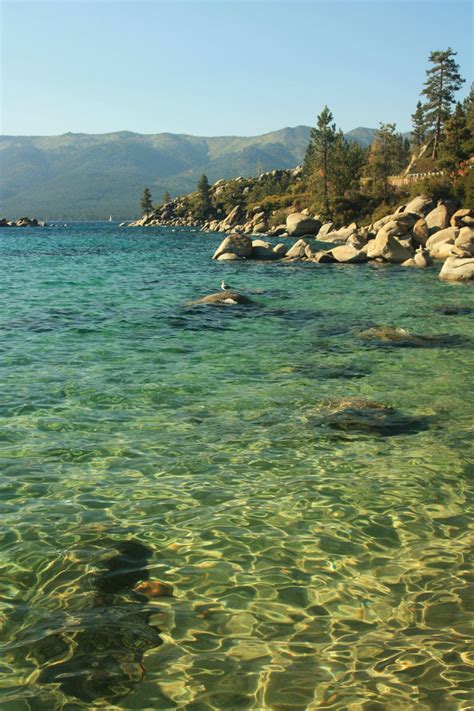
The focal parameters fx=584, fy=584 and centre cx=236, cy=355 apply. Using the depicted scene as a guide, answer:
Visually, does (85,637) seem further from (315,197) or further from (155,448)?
(315,197)

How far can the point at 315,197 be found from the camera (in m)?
97.8

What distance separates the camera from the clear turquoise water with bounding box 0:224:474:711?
3984 millimetres

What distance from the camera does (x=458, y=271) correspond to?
29.6 m

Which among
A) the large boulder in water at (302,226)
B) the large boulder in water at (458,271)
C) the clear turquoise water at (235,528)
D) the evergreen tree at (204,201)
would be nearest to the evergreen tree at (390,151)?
the large boulder in water at (302,226)

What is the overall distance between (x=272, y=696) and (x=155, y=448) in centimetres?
450

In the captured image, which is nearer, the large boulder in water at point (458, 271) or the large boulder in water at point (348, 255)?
the large boulder in water at point (458, 271)

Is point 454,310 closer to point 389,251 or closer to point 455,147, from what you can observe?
point 389,251

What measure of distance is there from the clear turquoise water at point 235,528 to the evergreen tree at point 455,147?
63841 mm

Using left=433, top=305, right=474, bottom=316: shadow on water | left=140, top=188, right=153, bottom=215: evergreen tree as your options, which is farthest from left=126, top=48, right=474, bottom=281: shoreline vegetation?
left=140, top=188, right=153, bottom=215: evergreen tree

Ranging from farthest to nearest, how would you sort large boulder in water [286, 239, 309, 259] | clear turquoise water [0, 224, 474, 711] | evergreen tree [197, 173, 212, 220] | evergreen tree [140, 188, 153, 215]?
evergreen tree [140, 188, 153, 215] < evergreen tree [197, 173, 212, 220] < large boulder in water [286, 239, 309, 259] < clear turquoise water [0, 224, 474, 711]

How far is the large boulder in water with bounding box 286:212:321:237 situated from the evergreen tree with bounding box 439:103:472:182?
17966mm

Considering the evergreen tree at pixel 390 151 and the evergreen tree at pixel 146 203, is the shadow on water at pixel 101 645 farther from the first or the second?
the evergreen tree at pixel 146 203

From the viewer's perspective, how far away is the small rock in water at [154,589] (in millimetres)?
4883

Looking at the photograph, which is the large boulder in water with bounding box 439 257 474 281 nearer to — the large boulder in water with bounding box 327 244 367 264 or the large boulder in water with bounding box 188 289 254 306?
the large boulder in water with bounding box 327 244 367 264
